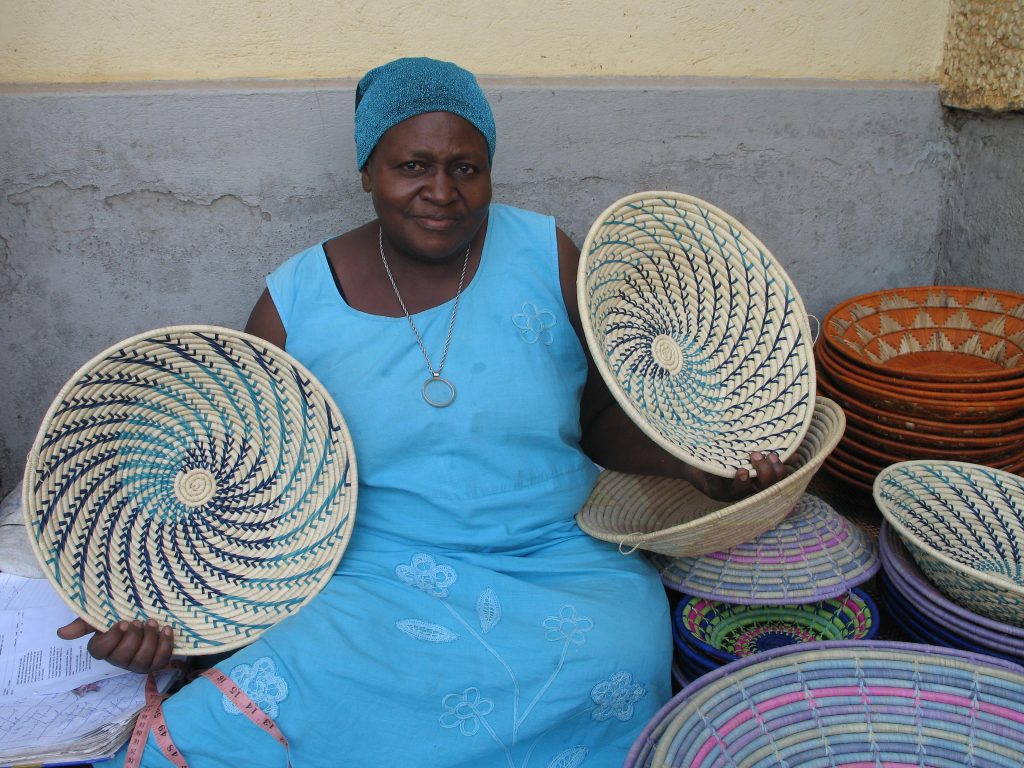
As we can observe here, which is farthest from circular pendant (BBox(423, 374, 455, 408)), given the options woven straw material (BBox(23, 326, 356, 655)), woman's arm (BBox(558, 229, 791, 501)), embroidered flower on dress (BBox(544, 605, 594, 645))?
embroidered flower on dress (BBox(544, 605, 594, 645))

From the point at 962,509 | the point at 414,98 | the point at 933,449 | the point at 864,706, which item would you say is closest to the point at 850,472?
the point at 933,449

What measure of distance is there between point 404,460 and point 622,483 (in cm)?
50

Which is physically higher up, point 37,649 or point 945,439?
point 945,439

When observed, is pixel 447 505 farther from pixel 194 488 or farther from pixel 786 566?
pixel 786 566

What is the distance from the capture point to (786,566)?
1709 mm

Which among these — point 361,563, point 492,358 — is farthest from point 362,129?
point 361,563

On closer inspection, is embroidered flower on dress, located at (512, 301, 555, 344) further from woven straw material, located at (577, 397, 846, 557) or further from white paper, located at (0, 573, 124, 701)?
white paper, located at (0, 573, 124, 701)

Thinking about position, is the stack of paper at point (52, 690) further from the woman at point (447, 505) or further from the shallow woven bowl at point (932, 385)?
the shallow woven bowl at point (932, 385)

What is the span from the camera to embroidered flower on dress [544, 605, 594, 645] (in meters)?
1.53

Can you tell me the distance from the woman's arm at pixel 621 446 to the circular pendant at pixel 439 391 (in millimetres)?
294

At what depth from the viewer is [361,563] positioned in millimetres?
1679

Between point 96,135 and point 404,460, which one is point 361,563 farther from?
point 96,135

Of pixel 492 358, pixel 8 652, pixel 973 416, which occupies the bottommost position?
pixel 8 652

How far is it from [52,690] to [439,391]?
33.7 inches
